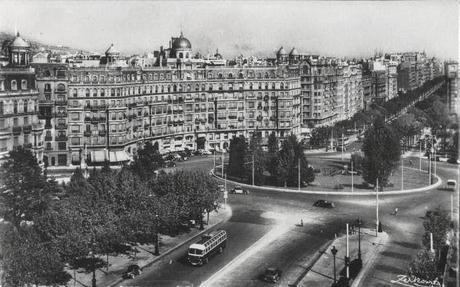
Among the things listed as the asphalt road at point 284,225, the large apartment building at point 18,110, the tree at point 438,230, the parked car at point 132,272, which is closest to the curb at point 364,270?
the asphalt road at point 284,225

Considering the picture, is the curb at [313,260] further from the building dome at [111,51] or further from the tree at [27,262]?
the building dome at [111,51]

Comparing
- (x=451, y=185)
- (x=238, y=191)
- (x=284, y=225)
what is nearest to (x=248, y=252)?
(x=284, y=225)

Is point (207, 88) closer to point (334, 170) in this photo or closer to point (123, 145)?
point (123, 145)

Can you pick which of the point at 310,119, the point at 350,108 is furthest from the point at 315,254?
the point at 350,108

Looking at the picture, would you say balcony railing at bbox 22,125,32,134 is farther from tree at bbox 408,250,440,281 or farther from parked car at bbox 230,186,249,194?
tree at bbox 408,250,440,281

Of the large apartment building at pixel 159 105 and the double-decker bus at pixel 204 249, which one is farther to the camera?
the large apartment building at pixel 159 105

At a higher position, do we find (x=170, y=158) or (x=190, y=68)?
(x=190, y=68)
